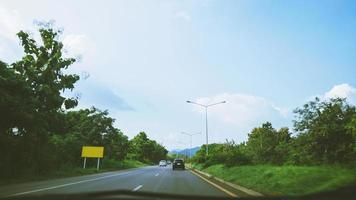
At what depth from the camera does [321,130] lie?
1325 inches

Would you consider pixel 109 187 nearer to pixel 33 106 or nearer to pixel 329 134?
pixel 33 106

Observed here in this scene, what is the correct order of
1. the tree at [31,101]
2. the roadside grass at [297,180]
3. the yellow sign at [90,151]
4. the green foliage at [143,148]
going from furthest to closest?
the green foliage at [143,148], the yellow sign at [90,151], the tree at [31,101], the roadside grass at [297,180]

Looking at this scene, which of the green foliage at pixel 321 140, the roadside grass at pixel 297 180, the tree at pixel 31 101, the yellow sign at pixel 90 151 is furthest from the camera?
the yellow sign at pixel 90 151

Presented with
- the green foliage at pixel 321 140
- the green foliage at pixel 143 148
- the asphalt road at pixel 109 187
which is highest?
the green foliage at pixel 143 148

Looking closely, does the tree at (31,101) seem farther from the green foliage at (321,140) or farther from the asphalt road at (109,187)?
the green foliage at (321,140)

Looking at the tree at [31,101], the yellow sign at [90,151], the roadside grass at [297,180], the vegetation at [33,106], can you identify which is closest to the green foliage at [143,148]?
the yellow sign at [90,151]

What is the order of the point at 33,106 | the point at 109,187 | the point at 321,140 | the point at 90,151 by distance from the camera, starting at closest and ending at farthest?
the point at 109,187 → the point at 33,106 → the point at 321,140 → the point at 90,151

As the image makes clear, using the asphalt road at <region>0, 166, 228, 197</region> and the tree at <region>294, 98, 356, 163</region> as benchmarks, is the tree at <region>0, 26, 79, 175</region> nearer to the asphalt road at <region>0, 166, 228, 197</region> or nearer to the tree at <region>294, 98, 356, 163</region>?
the asphalt road at <region>0, 166, 228, 197</region>

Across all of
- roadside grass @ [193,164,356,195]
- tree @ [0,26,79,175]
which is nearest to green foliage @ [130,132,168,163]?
tree @ [0,26,79,175]

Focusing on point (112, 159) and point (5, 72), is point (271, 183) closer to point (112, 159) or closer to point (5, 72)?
point (5, 72)

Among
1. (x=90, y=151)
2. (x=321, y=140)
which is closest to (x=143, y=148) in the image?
(x=90, y=151)

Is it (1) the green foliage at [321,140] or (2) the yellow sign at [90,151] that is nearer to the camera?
(1) the green foliage at [321,140]

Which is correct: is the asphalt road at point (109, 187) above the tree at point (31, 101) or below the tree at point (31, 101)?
below

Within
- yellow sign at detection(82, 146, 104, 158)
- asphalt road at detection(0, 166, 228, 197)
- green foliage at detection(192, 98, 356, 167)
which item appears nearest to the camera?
asphalt road at detection(0, 166, 228, 197)
